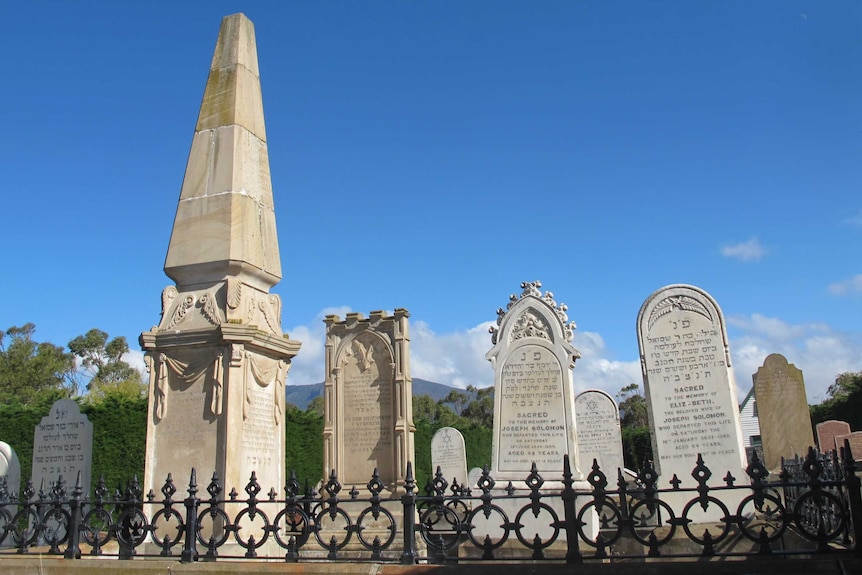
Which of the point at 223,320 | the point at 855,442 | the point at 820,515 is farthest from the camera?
the point at 855,442

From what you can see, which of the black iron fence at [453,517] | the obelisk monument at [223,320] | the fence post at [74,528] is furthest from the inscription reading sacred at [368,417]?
the fence post at [74,528]

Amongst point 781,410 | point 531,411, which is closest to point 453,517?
point 531,411

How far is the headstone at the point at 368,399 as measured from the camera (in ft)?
52.0

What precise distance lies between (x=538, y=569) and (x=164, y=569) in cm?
309

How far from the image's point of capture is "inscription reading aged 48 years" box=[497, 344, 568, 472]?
10.8 meters

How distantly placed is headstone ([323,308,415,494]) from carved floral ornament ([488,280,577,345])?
16.1ft

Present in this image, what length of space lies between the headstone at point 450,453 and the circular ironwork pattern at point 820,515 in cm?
1502

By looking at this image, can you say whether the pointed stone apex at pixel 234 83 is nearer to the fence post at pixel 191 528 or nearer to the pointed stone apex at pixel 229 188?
the pointed stone apex at pixel 229 188

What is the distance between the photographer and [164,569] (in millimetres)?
5531

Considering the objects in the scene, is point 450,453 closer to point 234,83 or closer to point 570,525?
point 234,83

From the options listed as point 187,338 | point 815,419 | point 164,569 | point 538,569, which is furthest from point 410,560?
point 815,419

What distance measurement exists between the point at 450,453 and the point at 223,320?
54.0 feet

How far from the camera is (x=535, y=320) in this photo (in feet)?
37.5

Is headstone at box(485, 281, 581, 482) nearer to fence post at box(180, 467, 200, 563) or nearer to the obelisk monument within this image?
the obelisk monument
